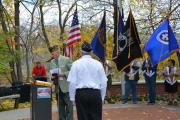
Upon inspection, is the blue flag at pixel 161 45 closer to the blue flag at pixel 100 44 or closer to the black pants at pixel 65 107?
the blue flag at pixel 100 44

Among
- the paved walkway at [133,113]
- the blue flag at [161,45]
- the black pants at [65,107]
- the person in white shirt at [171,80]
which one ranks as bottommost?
the paved walkway at [133,113]

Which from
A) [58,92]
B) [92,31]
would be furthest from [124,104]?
[92,31]

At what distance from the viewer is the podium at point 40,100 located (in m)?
11.5

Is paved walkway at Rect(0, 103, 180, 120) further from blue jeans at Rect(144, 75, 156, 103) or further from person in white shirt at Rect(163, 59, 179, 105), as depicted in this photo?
person in white shirt at Rect(163, 59, 179, 105)

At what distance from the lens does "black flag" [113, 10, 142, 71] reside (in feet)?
50.0

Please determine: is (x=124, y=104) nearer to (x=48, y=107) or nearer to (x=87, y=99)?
(x=48, y=107)

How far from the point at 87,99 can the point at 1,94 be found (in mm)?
9913

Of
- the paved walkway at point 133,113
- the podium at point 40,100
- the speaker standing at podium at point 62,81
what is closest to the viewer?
the podium at point 40,100

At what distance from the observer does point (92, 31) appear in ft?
116

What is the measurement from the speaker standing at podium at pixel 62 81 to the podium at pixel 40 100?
0.29m

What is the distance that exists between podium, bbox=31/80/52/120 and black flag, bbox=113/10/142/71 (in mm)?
4173

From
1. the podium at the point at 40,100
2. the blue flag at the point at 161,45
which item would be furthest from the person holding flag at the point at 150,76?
the podium at the point at 40,100

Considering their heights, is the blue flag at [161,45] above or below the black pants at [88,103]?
above

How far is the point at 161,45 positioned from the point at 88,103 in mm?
5516
